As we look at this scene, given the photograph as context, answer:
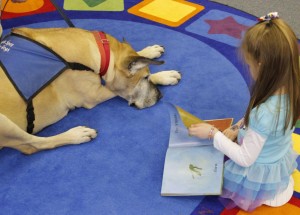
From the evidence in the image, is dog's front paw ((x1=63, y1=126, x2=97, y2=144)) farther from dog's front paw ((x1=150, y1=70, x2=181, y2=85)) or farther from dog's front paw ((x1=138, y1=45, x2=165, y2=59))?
dog's front paw ((x1=138, y1=45, x2=165, y2=59))

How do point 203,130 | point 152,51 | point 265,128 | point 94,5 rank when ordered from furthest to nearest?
point 94,5 < point 152,51 < point 203,130 < point 265,128

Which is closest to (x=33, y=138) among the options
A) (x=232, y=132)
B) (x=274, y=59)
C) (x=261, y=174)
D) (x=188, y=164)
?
(x=188, y=164)

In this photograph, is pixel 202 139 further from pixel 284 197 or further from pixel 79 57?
pixel 79 57

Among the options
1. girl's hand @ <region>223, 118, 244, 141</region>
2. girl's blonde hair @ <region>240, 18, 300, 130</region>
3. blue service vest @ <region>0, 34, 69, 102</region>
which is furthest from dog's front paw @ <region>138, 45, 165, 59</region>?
girl's blonde hair @ <region>240, 18, 300, 130</region>

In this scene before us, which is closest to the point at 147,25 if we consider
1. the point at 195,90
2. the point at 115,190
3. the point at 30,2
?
the point at 195,90

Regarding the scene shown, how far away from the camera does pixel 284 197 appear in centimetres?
189

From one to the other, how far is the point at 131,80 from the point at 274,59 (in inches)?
43.5

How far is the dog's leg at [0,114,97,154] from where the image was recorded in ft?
6.57

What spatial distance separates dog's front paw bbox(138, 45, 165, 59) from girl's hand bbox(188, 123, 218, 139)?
3.55 ft

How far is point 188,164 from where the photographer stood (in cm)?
194

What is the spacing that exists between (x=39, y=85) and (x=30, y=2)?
1.82 meters

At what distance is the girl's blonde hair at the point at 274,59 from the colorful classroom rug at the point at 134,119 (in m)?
0.66

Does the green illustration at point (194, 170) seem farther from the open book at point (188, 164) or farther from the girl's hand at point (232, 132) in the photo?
the girl's hand at point (232, 132)

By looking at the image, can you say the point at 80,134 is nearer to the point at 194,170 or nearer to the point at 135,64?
the point at 135,64
